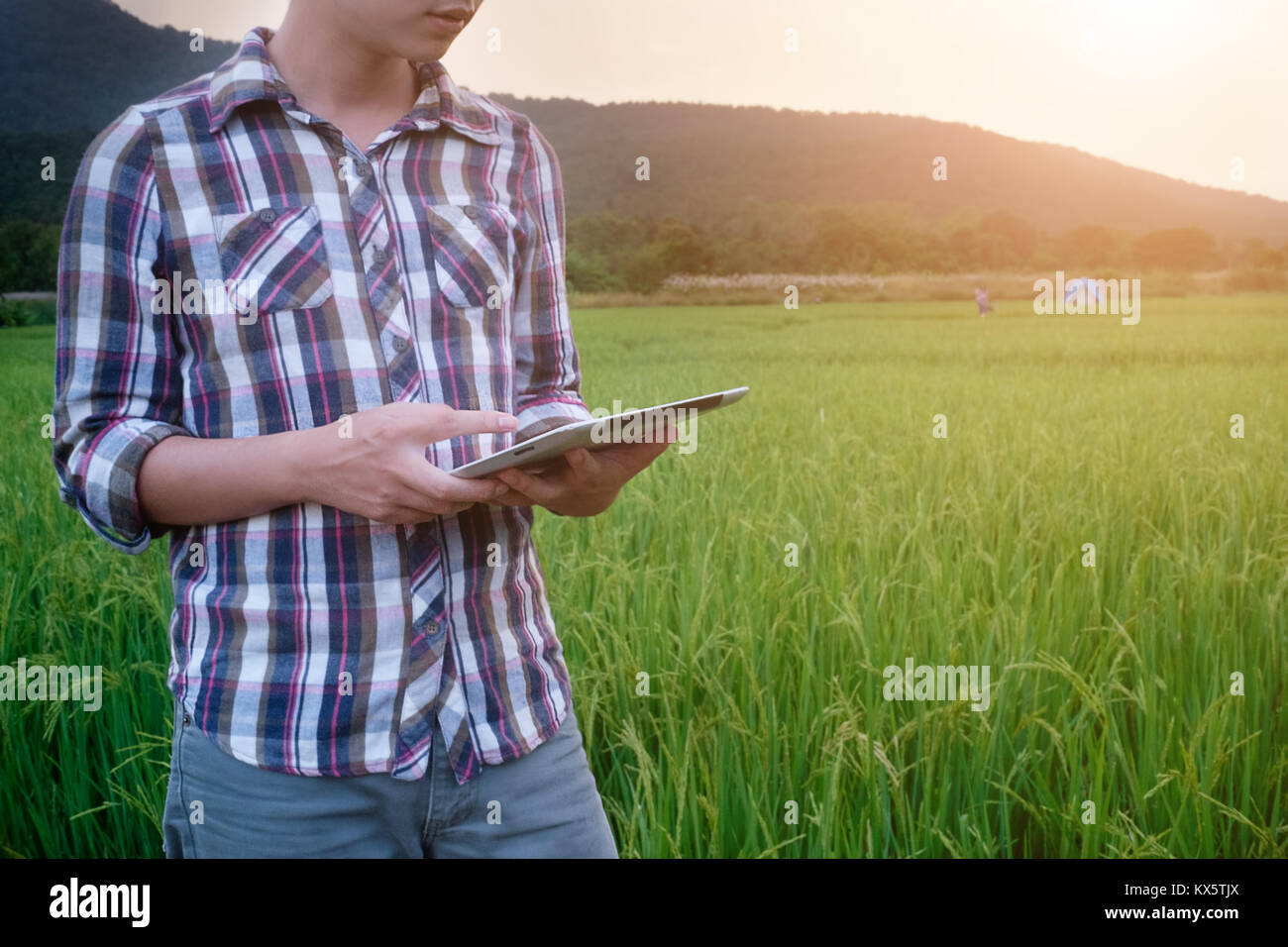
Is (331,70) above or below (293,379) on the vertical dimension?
above

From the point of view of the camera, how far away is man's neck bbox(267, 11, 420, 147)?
87 cm

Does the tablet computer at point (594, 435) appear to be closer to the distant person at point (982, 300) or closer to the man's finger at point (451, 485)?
the man's finger at point (451, 485)

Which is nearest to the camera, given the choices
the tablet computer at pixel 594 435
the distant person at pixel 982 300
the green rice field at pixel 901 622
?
the tablet computer at pixel 594 435

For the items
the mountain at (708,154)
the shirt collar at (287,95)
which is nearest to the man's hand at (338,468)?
the shirt collar at (287,95)

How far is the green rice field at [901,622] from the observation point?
1.38 m

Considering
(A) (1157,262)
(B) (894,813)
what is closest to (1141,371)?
(A) (1157,262)

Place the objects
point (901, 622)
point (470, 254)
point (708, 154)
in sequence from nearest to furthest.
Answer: point (470, 254) < point (901, 622) < point (708, 154)

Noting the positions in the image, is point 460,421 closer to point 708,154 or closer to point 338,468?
point 338,468

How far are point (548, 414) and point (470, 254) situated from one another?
0.54 ft

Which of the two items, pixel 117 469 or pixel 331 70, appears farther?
pixel 331 70

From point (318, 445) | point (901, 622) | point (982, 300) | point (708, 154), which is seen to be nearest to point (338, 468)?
point (318, 445)

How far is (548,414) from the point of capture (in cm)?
93

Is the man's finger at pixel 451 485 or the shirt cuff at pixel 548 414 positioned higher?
the shirt cuff at pixel 548 414

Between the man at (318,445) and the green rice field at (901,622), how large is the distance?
19.1 inches
